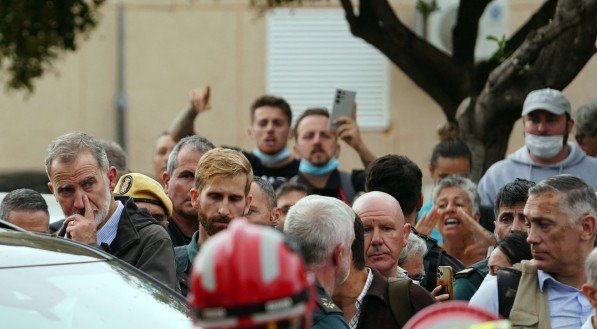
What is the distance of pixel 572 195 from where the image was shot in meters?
5.92

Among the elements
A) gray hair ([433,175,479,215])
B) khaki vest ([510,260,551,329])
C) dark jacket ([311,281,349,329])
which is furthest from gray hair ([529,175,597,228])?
gray hair ([433,175,479,215])

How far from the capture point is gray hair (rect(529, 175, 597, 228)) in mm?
5902

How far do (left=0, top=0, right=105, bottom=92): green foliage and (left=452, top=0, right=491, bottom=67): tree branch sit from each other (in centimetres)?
320

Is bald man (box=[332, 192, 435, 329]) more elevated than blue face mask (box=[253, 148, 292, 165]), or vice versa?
bald man (box=[332, 192, 435, 329])

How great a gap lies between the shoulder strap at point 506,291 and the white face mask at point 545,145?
311 centimetres

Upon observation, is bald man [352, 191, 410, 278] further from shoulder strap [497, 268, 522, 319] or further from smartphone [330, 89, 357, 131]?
smartphone [330, 89, 357, 131]

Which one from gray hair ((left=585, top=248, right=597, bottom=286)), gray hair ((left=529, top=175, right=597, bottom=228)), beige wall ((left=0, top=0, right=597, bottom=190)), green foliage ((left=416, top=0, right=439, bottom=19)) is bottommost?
beige wall ((left=0, top=0, right=597, bottom=190))

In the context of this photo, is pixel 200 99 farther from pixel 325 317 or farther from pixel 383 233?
pixel 325 317

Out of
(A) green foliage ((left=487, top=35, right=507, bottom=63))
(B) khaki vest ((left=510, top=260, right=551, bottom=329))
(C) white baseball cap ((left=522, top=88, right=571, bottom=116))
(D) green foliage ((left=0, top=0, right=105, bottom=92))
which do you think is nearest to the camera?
(B) khaki vest ((left=510, top=260, right=551, bottom=329))

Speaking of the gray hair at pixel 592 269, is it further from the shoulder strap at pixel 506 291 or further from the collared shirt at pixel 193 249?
the collared shirt at pixel 193 249

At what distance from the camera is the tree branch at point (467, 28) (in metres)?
12.0

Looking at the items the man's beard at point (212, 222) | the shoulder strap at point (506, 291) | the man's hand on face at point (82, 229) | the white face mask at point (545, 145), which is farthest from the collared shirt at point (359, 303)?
the white face mask at point (545, 145)

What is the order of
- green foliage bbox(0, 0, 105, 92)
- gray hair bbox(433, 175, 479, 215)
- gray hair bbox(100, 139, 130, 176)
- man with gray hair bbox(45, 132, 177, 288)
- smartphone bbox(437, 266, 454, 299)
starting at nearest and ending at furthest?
man with gray hair bbox(45, 132, 177, 288) → smartphone bbox(437, 266, 454, 299) → gray hair bbox(100, 139, 130, 176) → gray hair bbox(433, 175, 479, 215) → green foliage bbox(0, 0, 105, 92)

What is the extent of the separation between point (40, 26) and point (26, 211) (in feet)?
21.6
